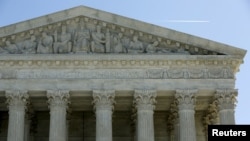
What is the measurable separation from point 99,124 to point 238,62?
32.9ft

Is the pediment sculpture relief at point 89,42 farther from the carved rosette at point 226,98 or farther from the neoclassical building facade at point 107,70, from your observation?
the carved rosette at point 226,98

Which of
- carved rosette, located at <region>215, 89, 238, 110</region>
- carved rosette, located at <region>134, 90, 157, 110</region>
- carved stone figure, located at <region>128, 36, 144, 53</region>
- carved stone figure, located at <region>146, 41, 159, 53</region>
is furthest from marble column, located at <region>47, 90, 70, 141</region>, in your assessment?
carved rosette, located at <region>215, 89, 238, 110</region>

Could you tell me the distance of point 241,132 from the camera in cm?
1231

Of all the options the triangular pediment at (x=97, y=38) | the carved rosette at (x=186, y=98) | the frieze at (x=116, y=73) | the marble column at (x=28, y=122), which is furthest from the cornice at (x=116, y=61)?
the marble column at (x=28, y=122)

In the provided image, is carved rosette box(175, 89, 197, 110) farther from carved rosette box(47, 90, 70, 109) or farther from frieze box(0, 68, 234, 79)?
carved rosette box(47, 90, 70, 109)

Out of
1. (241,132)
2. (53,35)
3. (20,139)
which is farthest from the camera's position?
(53,35)

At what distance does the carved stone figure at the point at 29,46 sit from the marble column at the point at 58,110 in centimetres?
309

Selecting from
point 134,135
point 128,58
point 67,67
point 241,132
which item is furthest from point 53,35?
point 241,132

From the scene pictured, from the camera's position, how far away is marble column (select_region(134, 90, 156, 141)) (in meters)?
31.4

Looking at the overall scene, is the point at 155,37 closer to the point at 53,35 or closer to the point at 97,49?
the point at 97,49

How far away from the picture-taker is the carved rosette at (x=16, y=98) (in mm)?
31484

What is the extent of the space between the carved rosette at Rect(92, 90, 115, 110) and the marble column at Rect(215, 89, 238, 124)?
688 centimetres

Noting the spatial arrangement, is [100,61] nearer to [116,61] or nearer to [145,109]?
[116,61]

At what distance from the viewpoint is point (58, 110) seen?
31.5 metres
